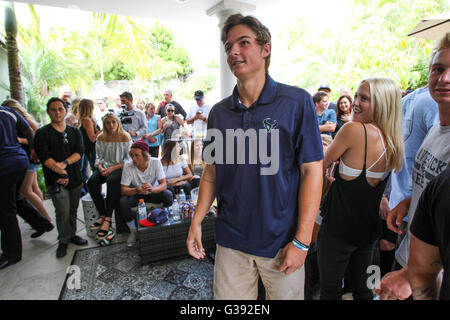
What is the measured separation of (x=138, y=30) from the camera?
855cm

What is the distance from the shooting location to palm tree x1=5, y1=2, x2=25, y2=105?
4473 mm

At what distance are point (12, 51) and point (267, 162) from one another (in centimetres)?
574

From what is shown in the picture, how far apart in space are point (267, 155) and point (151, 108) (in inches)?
207

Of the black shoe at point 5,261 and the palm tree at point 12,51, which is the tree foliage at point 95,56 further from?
the black shoe at point 5,261

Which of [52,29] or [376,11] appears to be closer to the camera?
[376,11]

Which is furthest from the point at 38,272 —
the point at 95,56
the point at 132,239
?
the point at 95,56

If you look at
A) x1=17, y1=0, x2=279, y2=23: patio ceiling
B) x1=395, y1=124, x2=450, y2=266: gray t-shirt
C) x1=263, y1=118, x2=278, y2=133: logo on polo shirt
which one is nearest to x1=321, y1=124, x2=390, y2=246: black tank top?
x1=395, y1=124, x2=450, y2=266: gray t-shirt

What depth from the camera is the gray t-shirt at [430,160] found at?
1.01 m

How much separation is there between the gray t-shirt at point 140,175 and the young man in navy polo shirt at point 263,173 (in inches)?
81.7

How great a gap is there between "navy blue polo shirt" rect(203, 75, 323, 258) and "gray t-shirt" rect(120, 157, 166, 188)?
6.93ft

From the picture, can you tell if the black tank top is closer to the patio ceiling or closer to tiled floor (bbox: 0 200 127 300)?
tiled floor (bbox: 0 200 127 300)

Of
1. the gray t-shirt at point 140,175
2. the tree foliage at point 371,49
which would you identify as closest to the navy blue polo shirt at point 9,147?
the gray t-shirt at point 140,175
